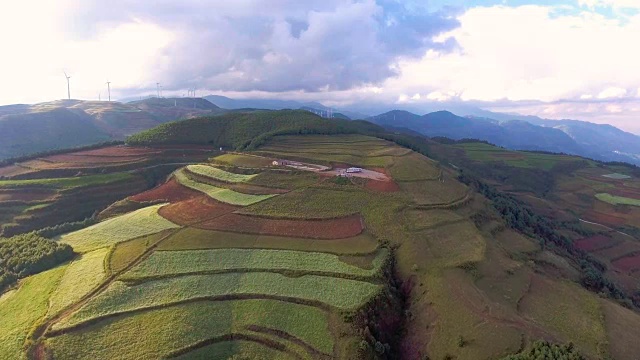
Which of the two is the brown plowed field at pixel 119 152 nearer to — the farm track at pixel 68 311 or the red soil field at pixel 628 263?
the farm track at pixel 68 311

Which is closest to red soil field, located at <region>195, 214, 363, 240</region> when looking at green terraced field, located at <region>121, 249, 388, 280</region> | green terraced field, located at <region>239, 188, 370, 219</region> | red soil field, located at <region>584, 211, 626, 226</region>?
green terraced field, located at <region>239, 188, 370, 219</region>

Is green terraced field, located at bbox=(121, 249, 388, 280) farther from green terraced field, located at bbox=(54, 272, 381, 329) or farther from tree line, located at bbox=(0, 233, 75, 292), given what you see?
tree line, located at bbox=(0, 233, 75, 292)

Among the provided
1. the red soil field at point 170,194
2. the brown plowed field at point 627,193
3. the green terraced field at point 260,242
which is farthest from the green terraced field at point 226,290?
the brown plowed field at point 627,193

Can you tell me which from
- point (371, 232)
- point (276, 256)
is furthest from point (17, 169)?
point (371, 232)

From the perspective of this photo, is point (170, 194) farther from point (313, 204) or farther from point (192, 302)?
point (192, 302)

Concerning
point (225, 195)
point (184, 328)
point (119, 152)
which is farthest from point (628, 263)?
point (119, 152)
